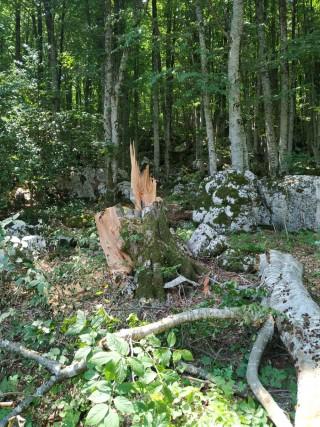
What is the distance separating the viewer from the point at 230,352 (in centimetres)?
369

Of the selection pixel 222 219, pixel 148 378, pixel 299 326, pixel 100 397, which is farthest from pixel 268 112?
pixel 100 397

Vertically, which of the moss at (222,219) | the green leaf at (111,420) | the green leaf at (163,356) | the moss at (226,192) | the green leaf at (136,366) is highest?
the moss at (226,192)

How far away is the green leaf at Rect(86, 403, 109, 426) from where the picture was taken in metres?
1.69

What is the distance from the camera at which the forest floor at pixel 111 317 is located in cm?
312

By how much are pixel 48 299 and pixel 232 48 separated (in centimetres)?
768

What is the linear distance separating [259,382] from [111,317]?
1.29m

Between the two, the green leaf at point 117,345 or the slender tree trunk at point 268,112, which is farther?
the slender tree trunk at point 268,112

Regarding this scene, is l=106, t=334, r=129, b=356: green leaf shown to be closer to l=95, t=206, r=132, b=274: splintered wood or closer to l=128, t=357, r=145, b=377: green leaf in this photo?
l=128, t=357, r=145, b=377: green leaf

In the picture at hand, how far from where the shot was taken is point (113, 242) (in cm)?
516

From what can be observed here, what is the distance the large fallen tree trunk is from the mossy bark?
1.03 meters

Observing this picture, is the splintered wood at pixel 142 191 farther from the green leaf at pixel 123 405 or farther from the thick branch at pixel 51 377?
the green leaf at pixel 123 405

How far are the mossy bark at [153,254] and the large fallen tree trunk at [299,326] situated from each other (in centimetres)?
103

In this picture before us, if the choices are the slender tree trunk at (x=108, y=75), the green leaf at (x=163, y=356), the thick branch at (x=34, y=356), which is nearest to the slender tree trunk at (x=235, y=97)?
the slender tree trunk at (x=108, y=75)

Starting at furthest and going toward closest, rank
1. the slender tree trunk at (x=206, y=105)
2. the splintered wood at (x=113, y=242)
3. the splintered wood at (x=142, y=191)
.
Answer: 1. the slender tree trunk at (x=206, y=105)
2. the splintered wood at (x=142, y=191)
3. the splintered wood at (x=113, y=242)
